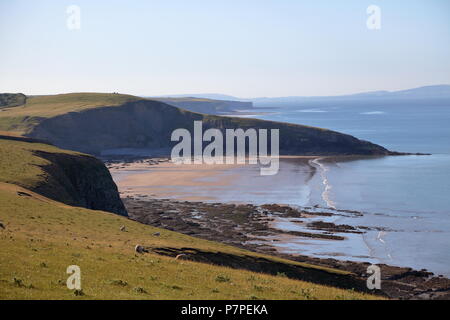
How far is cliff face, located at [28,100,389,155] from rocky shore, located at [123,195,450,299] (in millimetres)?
62262

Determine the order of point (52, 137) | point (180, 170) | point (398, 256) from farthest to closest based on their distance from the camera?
point (52, 137) < point (180, 170) < point (398, 256)

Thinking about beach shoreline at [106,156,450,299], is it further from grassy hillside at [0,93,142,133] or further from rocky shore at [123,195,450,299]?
grassy hillside at [0,93,142,133]

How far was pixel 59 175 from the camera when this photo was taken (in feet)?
181

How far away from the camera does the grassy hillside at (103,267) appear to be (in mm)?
17078

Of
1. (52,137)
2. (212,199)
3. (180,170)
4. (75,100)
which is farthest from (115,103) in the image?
(212,199)

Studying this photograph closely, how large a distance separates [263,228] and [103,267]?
124 ft

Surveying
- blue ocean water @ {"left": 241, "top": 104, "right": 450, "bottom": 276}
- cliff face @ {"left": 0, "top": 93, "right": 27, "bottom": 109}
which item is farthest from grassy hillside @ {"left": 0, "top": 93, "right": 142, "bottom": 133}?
blue ocean water @ {"left": 241, "top": 104, "right": 450, "bottom": 276}

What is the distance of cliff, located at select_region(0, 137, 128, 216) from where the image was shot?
48531 mm

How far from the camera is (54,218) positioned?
114 ft

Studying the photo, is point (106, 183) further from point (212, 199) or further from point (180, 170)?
point (180, 170)

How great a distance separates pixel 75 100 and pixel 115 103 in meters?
16.5

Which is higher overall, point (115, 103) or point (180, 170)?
point (115, 103)

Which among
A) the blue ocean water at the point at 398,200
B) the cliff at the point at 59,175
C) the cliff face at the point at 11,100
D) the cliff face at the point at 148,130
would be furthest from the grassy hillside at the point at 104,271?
the cliff face at the point at 11,100
